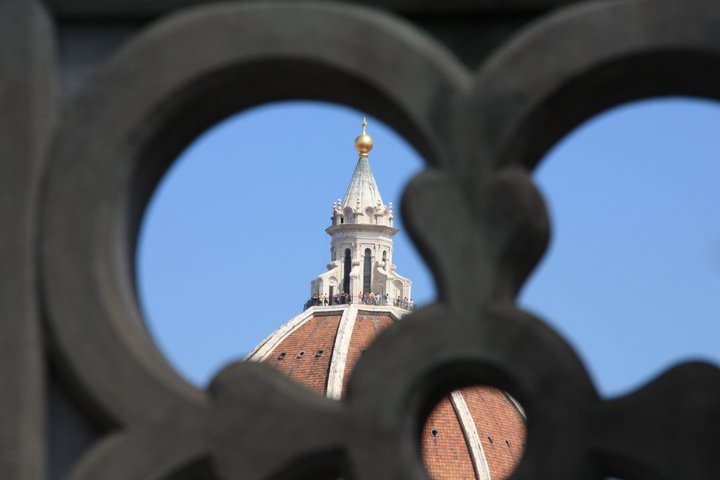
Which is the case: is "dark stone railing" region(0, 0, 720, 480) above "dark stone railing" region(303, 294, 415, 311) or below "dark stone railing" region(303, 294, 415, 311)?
below

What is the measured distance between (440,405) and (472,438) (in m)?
4.52

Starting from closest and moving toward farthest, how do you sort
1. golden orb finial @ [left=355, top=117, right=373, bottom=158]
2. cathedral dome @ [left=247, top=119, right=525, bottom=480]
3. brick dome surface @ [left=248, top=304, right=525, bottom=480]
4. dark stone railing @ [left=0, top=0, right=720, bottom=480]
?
dark stone railing @ [left=0, top=0, right=720, bottom=480]
brick dome surface @ [left=248, top=304, right=525, bottom=480]
cathedral dome @ [left=247, top=119, right=525, bottom=480]
golden orb finial @ [left=355, top=117, right=373, bottom=158]

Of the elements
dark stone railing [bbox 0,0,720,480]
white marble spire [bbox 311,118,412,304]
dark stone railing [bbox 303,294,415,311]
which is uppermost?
white marble spire [bbox 311,118,412,304]

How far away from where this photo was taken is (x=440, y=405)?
224 ft

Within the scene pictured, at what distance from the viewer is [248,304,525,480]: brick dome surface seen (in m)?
71.2

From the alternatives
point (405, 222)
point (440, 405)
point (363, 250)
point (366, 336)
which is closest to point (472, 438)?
point (440, 405)

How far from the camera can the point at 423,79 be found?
3.42 metres

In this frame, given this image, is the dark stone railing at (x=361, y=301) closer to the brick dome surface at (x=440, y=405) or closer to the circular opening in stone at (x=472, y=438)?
→ the brick dome surface at (x=440, y=405)

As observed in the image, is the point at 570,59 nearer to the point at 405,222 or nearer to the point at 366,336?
the point at 405,222

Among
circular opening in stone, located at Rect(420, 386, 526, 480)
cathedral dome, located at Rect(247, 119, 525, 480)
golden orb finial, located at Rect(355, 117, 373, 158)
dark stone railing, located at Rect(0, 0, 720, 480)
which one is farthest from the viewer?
golden orb finial, located at Rect(355, 117, 373, 158)

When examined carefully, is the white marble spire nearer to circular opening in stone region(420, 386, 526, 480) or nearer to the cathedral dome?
the cathedral dome

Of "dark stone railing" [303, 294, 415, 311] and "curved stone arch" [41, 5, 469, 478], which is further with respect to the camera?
"dark stone railing" [303, 294, 415, 311]

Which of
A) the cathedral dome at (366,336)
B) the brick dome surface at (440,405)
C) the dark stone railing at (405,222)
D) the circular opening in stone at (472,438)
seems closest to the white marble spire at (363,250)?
the cathedral dome at (366,336)

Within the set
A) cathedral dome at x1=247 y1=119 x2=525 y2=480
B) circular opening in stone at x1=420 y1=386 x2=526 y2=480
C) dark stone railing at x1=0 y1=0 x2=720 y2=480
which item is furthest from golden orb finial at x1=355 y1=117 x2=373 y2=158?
dark stone railing at x1=0 y1=0 x2=720 y2=480
